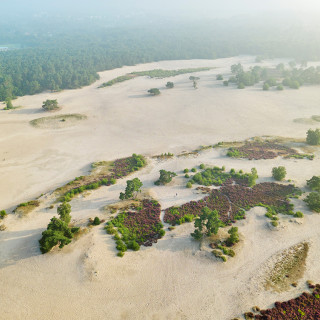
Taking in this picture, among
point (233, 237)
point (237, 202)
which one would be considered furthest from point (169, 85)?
point (233, 237)

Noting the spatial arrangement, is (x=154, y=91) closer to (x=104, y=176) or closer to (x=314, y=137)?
(x=104, y=176)

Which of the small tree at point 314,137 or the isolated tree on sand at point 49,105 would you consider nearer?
the small tree at point 314,137

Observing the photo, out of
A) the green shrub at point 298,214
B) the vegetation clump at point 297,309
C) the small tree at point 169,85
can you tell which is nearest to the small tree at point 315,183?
the green shrub at point 298,214

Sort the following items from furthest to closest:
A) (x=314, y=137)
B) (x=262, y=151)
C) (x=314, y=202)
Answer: (x=314, y=137) → (x=262, y=151) → (x=314, y=202)

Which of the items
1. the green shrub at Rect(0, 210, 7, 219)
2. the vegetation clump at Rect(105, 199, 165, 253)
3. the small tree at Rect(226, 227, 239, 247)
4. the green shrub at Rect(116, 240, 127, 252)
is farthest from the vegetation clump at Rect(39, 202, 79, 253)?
the small tree at Rect(226, 227, 239, 247)

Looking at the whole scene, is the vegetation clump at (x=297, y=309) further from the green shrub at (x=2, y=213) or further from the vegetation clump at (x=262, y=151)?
the green shrub at (x=2, y=213)

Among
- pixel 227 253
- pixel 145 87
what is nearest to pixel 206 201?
pixel 227 253

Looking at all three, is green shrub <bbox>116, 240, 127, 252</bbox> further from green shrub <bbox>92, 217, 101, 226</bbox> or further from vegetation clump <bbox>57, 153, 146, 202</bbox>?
vegetation clump <bbox>57, 153, 146, 202</bbox>

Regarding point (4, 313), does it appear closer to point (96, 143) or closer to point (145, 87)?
point (96, 143)
